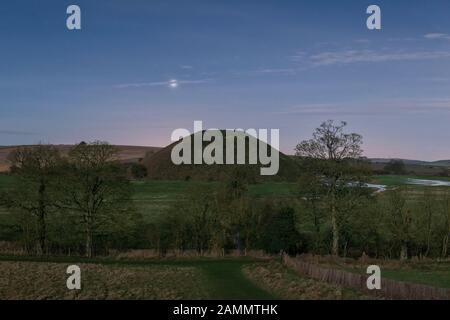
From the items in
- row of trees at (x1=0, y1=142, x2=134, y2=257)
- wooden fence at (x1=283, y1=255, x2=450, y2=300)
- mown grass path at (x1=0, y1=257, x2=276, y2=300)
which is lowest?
mown grass path at (x1=0, y1=257, x2=276, y2=300)

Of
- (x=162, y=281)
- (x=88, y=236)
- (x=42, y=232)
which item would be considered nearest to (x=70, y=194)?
(x=42, y=232)

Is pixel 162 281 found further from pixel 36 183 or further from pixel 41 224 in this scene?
pixel 36 183

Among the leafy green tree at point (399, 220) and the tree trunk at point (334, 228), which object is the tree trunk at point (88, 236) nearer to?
the tree trunk at point (334, 228)

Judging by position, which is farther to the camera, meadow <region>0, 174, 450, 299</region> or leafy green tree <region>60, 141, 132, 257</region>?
leafy green tree <region>60, 141, 132, 257</region>

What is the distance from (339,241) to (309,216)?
4948 mm

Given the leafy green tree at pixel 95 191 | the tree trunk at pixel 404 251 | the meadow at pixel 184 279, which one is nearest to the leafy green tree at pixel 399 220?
the tree trunk at pixel 404 251

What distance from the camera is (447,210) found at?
5741 centimetres

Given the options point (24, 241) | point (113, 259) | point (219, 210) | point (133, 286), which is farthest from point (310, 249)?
point (24, 241)

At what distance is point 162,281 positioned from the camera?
1302 inches

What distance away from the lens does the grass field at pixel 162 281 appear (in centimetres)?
2802

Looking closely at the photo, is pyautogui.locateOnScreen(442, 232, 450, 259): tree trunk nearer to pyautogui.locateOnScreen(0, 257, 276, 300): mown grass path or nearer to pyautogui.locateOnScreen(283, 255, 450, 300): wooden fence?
pyautogui.locateOnScreen(0, 257, 276, 300): mown grass path

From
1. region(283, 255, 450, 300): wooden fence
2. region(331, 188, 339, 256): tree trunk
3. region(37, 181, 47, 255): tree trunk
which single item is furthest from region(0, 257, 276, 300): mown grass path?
region(331, 188, 339, 256): tree trunk

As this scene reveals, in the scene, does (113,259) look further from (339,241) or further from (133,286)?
(339,241)

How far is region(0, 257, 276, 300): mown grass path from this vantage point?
2814 cm
